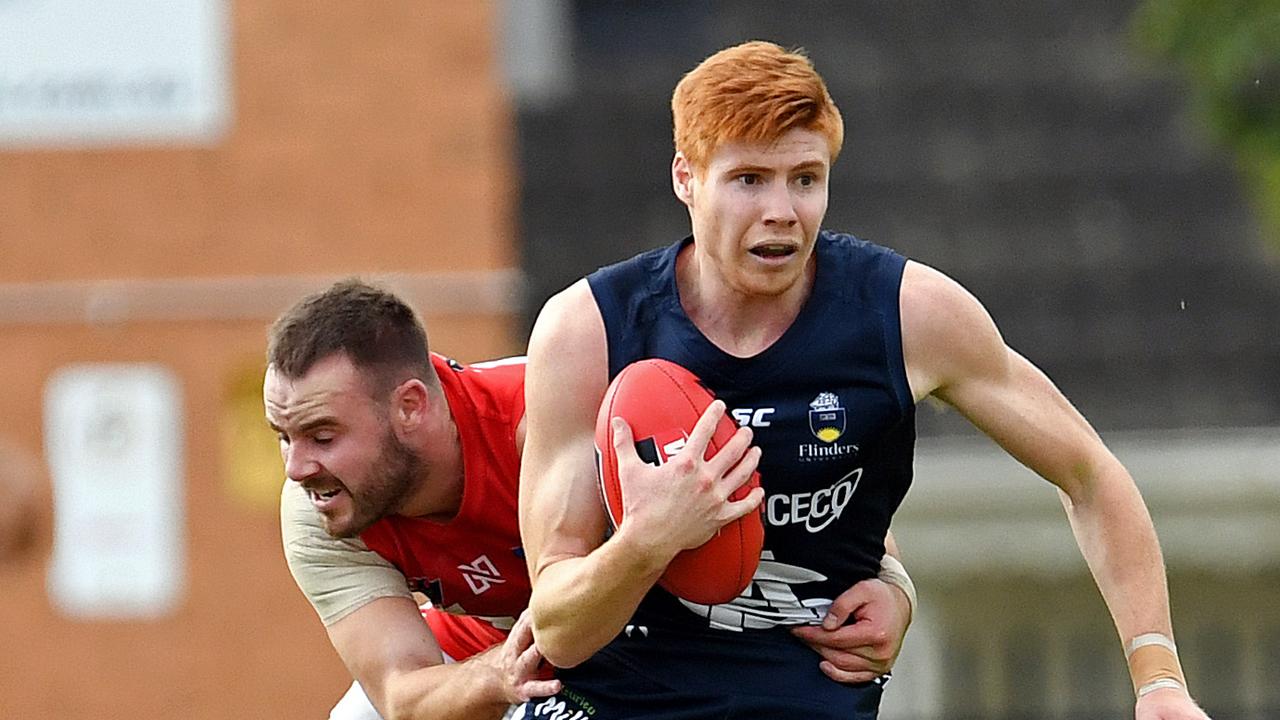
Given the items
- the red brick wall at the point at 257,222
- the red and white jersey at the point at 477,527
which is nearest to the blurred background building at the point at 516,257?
the red brick wall at the point at 257,222

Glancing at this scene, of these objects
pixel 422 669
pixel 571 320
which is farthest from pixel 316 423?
pixel 571 320

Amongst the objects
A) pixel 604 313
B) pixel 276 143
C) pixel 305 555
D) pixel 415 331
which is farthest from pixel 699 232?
pixel 276 143

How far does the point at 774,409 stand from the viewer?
5.45m

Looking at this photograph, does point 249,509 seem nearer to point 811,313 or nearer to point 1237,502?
point 1237,502

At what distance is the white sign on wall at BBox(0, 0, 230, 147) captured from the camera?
46.7ft

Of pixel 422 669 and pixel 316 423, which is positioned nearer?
pixel 316 423

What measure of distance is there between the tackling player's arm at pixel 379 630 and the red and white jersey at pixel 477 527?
0.07 meters

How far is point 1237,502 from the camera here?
A: 40.9 feet

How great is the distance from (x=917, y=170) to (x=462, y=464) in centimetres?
748

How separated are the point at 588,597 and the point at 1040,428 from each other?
3.28 ft

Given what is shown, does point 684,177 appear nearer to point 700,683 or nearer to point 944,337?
point 944,337

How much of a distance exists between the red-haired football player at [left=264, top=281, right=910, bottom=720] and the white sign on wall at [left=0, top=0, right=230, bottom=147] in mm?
8247

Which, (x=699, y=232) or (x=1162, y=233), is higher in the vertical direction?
(x=699, y=232)

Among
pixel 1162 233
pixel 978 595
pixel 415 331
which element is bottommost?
pixel 978 595
